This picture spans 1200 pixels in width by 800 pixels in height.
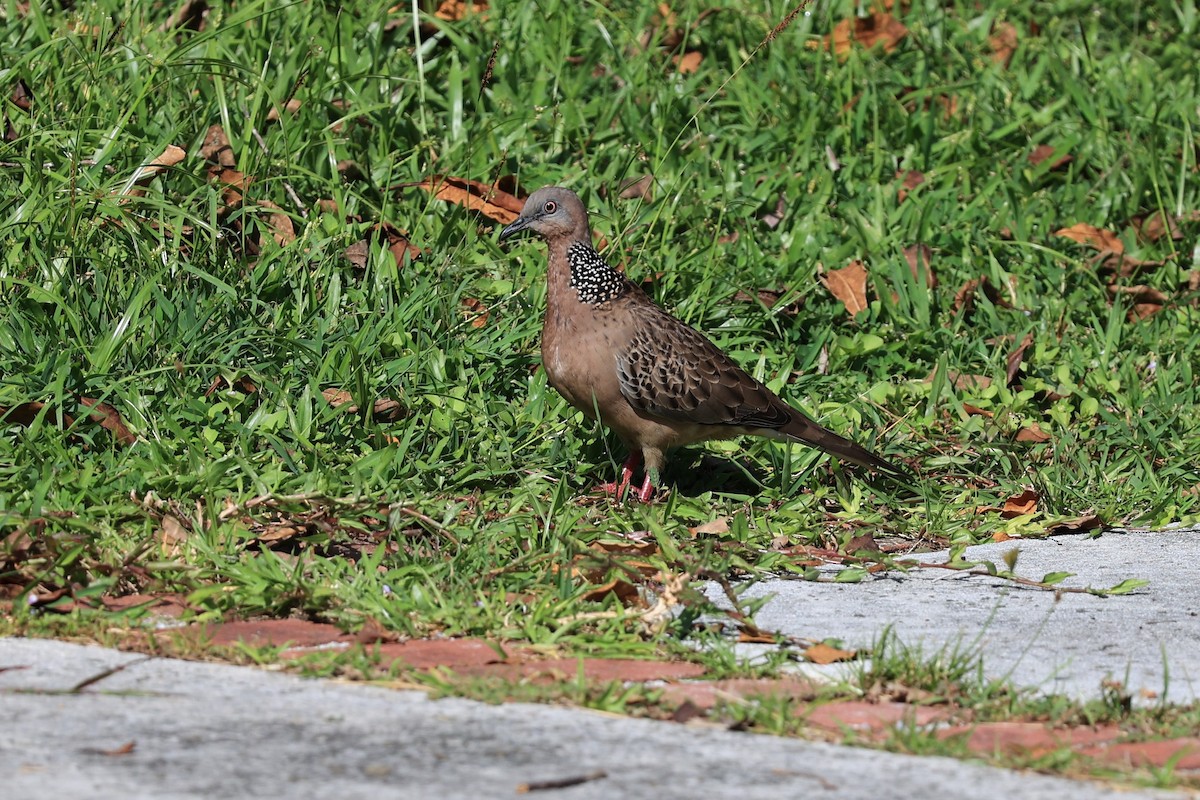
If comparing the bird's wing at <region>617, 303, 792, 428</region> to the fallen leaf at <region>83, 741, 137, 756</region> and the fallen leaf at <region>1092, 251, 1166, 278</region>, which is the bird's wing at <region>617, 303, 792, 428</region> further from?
the fallen leaf at <region>83, 741, 137, 756</region>

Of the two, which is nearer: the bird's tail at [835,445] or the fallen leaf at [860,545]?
the fallen leaf at [860,545]

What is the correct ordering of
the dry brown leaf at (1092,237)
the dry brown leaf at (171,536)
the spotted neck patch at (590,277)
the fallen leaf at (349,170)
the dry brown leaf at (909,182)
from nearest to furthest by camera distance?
the dry brown leaf at (171,536) < the spotted neck patch at (590,277) < the fallen leaf at (349,170) < the dry brown leaf at (1092,237) < the dry brown leaf at (909,182)

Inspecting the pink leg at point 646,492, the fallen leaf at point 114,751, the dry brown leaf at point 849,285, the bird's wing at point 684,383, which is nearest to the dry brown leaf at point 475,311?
the bird's wing at point 684,383

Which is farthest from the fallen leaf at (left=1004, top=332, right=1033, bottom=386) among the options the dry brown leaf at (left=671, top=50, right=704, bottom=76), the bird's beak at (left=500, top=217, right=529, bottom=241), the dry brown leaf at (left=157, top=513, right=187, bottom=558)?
the dry brown leaf at (left=157, top=513, right=187, bottom=558)

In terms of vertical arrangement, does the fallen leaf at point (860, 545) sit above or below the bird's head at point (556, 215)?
below

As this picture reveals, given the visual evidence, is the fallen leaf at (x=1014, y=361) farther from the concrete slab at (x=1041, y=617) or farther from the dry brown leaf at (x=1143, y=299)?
the concrete slab at (x=1041, y=617)

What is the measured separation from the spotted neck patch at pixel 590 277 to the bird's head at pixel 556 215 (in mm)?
91

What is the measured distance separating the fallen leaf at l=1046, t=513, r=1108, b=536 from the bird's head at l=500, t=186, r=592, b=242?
2025 millimetres

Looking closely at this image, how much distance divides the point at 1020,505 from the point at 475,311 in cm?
230

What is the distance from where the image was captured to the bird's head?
6094 millimetres

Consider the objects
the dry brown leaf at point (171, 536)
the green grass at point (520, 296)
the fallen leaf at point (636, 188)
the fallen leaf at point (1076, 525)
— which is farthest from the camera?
the fallen leaf at point (636, 188)

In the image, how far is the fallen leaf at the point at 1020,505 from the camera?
576 centimetres

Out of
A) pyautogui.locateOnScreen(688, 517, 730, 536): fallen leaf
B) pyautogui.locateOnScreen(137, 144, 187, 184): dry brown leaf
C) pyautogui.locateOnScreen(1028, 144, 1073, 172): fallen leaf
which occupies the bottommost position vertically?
pyautogui.locateOnScreen(688, 517, 730, 536): fallen leaf

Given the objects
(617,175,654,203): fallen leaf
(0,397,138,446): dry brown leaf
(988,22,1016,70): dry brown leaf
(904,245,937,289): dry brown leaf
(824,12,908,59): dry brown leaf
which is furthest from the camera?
(988,22,1016,70): dry brown leaf
